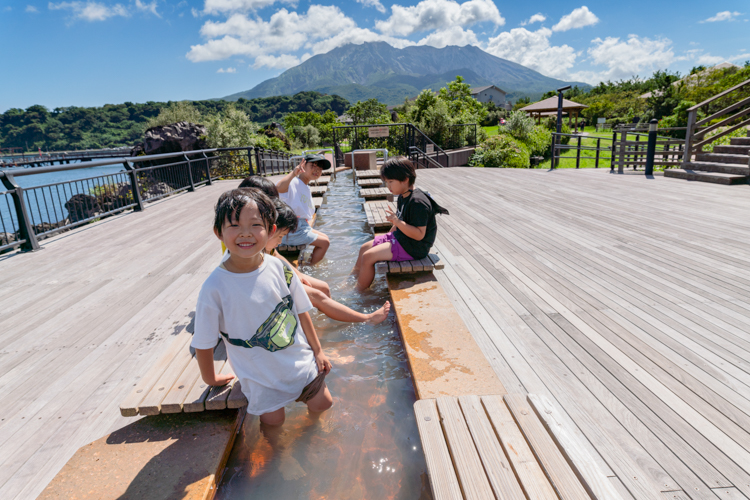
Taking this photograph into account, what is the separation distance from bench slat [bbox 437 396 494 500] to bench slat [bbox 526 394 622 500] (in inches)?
12.4

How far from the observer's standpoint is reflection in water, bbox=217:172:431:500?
70.8 inches

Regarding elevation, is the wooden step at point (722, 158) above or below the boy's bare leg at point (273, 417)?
above

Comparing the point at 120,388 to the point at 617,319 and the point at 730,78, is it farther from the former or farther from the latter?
the point at 730,78

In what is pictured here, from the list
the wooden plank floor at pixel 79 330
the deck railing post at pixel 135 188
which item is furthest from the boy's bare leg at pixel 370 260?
the deck railing post at pixel 135 188

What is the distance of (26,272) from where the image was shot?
464 cm

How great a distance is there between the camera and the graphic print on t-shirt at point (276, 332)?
1887 millimetres

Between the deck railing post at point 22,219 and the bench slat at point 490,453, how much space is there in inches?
253

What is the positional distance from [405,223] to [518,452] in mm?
2278

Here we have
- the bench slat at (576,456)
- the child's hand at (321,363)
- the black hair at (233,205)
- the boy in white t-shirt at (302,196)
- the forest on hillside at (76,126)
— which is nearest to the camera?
the bench slat at (576,456)

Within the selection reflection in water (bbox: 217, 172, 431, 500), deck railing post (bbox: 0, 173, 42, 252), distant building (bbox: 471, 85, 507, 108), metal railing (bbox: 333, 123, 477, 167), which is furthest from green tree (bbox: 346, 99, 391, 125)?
reflection in water (bbox: 217, 172, 431, 500)

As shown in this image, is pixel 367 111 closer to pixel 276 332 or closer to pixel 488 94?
pixel 276 332

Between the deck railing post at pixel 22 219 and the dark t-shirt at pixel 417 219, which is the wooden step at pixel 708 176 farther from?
the deck railing post at pixel 22 219

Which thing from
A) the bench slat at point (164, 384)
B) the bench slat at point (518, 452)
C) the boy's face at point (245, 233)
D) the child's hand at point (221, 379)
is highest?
the boy's face at point (245, 233)

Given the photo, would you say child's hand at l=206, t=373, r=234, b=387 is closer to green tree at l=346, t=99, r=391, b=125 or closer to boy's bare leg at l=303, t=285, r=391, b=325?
boy's bare leg at l=303, t=285, r=391, b=325
